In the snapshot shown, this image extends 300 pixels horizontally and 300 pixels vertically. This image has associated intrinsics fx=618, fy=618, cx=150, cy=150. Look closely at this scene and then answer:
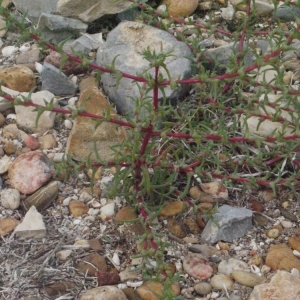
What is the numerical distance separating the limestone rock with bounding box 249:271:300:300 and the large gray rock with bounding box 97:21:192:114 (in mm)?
1190

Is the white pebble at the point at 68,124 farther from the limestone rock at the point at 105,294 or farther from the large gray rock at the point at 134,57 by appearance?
the limestone rock at the point at 105,294

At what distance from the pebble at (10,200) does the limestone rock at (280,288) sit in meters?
1.08

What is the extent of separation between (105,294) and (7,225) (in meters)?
0.58

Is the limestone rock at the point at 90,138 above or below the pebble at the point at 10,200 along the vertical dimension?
Result: above

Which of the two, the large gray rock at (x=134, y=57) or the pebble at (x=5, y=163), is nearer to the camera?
the pebble at (x=5, y=163)

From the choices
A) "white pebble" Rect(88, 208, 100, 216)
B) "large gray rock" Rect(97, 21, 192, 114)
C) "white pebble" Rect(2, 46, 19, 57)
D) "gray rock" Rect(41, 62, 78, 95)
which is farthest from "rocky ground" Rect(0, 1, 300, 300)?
"white pebble" Rect(2, 46, 19, 57)

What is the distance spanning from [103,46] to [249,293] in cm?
169

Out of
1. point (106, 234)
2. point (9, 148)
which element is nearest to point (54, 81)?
point (9, 148)

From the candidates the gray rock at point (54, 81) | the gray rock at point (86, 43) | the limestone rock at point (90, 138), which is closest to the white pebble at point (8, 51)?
the gray rock at point (86, 43)

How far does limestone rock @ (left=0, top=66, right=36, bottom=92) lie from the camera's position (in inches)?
128

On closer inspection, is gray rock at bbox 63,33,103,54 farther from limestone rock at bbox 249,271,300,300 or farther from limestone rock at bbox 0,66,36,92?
limestone rock at bbox 249,271,300,300

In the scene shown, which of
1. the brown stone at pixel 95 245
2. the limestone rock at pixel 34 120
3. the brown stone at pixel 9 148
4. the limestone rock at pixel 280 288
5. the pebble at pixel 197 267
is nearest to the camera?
the limestone rock at pixel 280 288

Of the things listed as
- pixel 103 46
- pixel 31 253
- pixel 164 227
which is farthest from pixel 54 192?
pixel 103 46

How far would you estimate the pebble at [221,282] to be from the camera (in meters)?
2.32
